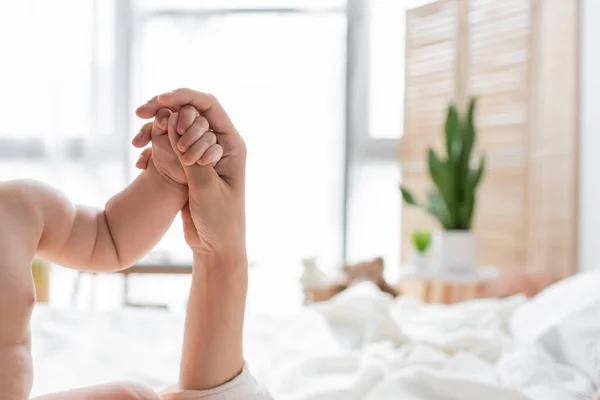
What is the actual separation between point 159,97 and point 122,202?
0.16 metres

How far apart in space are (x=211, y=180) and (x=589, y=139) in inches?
75.3

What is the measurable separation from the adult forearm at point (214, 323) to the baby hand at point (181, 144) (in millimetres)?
137

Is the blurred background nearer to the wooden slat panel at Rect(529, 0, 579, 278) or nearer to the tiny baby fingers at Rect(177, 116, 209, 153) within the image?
the wooden slat panel at Rect(529, 0, 579, 278)

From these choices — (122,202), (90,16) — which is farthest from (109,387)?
(90,16)

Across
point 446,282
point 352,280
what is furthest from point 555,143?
point 352,280

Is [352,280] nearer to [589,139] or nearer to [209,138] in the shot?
[589,139]

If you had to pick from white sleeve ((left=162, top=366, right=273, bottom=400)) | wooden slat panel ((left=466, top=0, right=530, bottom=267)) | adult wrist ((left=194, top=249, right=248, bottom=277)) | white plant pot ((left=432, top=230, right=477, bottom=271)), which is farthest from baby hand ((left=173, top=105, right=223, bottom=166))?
wooden slat panel ((left=466, top=0, right=530, bottom=267))

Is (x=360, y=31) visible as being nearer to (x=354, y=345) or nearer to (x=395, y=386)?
(x=354, y=345)

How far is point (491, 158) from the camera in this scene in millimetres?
Result: 3047

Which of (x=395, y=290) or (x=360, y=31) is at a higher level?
(x=360, y=31)

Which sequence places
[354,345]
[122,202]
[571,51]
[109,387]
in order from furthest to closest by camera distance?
[571,51], [354,345], [122,202], [109,387]

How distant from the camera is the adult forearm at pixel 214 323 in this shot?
917 millimetres

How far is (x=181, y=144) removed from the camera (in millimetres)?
874

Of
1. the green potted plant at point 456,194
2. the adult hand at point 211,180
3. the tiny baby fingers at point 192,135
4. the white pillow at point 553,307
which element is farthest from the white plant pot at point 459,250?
the tiny baby fingers at point 192,135
